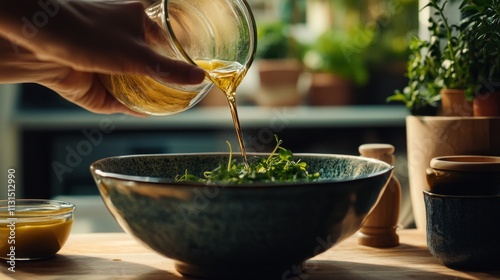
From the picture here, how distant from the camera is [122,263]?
3.38 ft

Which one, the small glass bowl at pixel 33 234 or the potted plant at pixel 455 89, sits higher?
the potted plant at pixel 455 89

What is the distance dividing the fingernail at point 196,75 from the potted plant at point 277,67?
193 centimetres

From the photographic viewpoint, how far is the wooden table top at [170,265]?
959 millimetres

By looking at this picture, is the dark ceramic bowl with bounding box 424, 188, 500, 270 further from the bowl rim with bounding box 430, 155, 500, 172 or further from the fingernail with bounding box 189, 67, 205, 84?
the fingernail with bounding box 189, 67, 205, 84

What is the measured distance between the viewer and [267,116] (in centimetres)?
288

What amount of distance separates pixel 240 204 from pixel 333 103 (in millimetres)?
2244

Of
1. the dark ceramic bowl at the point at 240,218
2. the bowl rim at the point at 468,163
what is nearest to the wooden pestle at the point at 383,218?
the bowl rim at the point at 468,163

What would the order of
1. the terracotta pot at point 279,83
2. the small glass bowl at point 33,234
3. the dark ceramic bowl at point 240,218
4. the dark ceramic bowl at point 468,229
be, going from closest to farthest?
the dark ceramic bowl at point 240,218 < the dark ceramic bowl at point 468,229 < the small glass bowl at point 33,234 < the terracotta pot at point 279,83

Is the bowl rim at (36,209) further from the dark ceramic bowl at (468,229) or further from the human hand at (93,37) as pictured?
the dark ceramic bowl at (468,229)

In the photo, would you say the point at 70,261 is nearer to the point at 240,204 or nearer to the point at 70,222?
the point at 70,222

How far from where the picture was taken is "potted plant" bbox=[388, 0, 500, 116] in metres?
1.15

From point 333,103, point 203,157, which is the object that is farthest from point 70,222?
point 333,103

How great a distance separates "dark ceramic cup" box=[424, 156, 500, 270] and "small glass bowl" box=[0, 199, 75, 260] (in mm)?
524

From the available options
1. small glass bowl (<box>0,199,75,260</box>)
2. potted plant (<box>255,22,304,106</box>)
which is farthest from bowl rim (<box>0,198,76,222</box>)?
potted plant (<box>255,22,304,106</box>)
